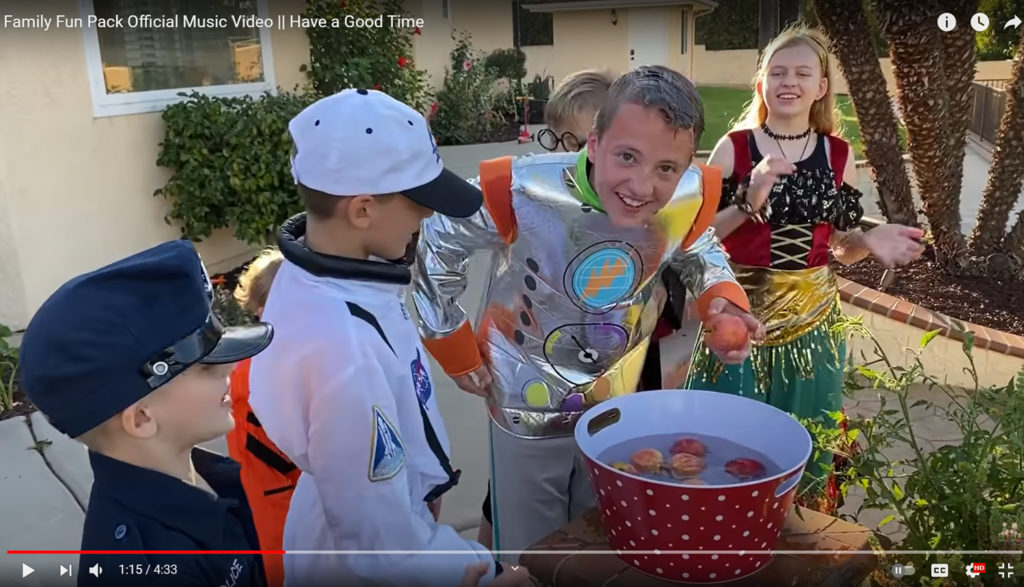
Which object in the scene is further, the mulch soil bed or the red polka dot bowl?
the mulch soil bed

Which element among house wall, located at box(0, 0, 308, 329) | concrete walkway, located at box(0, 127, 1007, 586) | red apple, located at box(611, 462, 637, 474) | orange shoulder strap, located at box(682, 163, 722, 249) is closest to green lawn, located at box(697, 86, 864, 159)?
house wall, located at box(0, 0, 308, 329)

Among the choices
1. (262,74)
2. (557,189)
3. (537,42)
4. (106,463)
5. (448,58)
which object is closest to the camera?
(106,463)

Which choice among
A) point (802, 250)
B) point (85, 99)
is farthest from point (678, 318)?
point (85, 99)

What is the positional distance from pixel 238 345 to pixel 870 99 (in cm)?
500

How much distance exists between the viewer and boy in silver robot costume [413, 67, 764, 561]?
6.11 ft

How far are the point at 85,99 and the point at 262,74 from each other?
178 centimetres

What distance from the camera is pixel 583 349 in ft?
6.39

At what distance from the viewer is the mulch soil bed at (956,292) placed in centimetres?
475

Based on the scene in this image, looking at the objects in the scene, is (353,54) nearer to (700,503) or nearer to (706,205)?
(706,205)

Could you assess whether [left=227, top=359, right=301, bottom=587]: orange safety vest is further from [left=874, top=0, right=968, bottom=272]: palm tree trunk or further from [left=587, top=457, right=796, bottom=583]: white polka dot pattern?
[left=874, top=0, right=968, bottom=272]: palm tree trunk

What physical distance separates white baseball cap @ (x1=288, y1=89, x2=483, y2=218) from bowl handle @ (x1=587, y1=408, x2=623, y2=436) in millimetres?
502

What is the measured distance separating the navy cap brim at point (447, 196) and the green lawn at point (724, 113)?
30.6ft

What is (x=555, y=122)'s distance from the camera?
8.38 feet

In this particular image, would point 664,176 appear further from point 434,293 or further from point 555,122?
point 555,122
